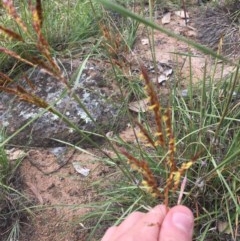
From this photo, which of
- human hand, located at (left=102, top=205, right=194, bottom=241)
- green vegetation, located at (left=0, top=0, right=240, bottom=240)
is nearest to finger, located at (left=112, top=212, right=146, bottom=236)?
human hand, located at (left=102, top=205, right=194, bottom=241)

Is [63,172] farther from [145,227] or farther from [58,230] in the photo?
[145,227]

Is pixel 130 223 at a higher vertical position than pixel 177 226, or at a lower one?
lower

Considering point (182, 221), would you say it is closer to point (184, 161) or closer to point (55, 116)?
point (184, 161)

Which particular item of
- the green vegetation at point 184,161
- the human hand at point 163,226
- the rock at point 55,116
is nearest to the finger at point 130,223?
the human hand at point 163,226

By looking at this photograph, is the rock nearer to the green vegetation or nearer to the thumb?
the green vegetation

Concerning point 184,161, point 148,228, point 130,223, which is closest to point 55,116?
point 184,161


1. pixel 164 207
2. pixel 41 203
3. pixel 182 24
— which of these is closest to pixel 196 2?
pixel 182 24
